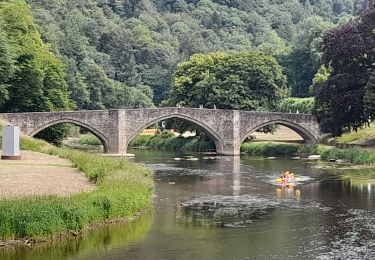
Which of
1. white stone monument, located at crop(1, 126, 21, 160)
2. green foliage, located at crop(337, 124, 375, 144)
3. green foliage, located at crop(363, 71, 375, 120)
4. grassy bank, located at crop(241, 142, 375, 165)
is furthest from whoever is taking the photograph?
green foliage, located at crop(337, 124, 375, 144)

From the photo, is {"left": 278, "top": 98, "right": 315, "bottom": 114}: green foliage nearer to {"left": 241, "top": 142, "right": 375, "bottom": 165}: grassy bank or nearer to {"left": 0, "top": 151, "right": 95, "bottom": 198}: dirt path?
{"left": 241, "top": 142, "right": 375, "bottom": 165}: grassy bank

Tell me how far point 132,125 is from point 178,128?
1415 centimetres

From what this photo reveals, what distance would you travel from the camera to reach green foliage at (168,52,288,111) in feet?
293

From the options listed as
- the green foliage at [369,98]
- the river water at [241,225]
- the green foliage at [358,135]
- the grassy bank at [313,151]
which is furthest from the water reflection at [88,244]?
the green foliage at [358,135]

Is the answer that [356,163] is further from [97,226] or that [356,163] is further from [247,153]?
[97,226]

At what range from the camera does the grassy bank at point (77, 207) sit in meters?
25.9

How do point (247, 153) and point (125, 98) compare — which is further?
point (125, 98)

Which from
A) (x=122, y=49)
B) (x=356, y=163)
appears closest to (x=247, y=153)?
(x=356, y=163)

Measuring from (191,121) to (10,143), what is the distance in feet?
123

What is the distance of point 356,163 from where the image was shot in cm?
6350

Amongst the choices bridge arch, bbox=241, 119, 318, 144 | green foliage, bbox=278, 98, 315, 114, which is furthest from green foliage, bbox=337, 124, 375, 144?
green foliage, bbox=278, 98, 315, 114

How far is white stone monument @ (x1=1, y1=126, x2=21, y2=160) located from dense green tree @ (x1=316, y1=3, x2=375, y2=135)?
33500 millimetres

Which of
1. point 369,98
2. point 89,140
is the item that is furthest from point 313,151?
point 89,140

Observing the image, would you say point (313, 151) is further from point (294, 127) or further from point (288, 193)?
point (288, 193)
